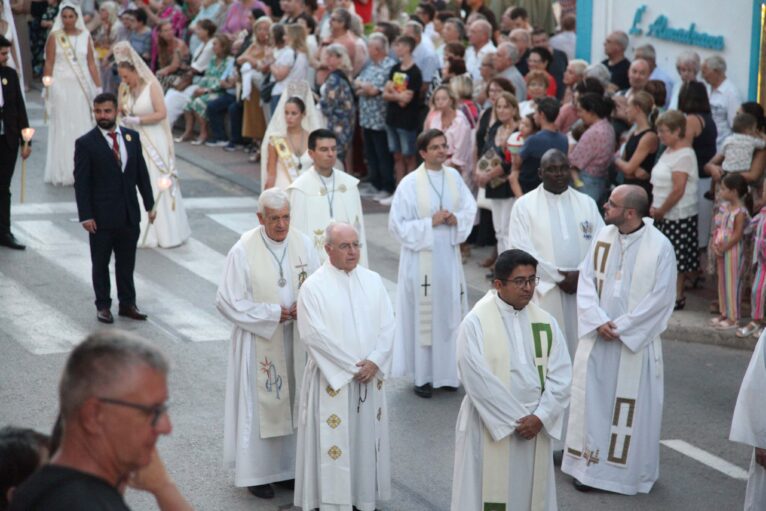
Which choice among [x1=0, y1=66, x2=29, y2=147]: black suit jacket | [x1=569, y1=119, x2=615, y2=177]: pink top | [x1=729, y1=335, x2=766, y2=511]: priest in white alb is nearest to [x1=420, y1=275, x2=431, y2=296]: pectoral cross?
[x1=569, y1=119, x2=615, y2=177]: pink top

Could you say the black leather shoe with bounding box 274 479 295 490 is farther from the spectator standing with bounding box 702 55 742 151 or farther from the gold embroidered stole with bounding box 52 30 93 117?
the gold embroidered stole with bounding box 52 30 93 117

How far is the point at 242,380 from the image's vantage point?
26.7 feet

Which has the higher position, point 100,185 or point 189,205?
point 100,185

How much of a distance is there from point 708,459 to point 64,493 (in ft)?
21.3

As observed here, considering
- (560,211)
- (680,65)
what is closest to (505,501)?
(560,211)

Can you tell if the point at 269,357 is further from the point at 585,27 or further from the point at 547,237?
the point at 585,27

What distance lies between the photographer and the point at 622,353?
335 inches

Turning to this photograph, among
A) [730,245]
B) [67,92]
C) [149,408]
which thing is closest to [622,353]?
[730,245]

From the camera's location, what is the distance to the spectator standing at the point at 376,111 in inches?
664

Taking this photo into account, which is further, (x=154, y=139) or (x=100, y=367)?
(x=154, y=139)

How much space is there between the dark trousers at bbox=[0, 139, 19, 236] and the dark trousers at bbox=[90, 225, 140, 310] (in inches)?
109

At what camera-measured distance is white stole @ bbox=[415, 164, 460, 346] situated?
34.2 ft

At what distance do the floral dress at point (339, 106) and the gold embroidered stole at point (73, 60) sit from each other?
3.33 m

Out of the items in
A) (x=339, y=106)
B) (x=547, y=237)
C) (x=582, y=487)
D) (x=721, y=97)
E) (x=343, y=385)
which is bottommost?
(x=582, y=487)
